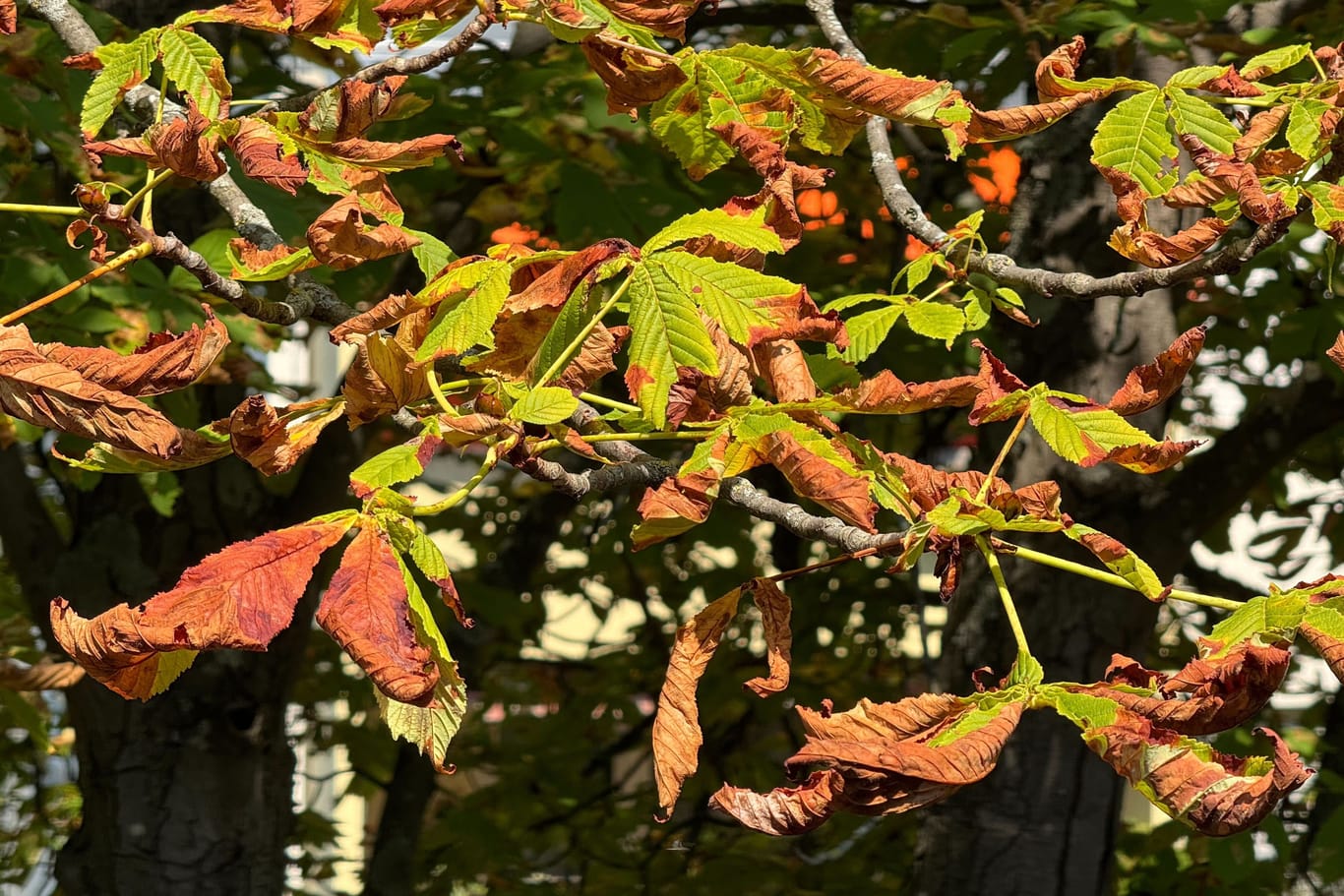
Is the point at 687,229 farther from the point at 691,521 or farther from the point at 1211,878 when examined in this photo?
the point at 1211,878

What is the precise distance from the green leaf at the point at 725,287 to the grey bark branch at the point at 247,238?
458 millimetres

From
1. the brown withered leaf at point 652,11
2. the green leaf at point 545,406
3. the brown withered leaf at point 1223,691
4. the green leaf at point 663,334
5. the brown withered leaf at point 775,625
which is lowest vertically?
the brown withered leaf at point 775,625

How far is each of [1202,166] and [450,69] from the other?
7.40ft

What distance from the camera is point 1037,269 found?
1.83 metres

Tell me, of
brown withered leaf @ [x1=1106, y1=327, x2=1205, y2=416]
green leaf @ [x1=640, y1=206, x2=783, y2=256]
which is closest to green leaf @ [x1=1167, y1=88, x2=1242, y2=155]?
brown withered leaf @ [x1=1106, y1=327, x2=1205, y2=416]

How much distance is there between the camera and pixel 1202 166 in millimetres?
1520

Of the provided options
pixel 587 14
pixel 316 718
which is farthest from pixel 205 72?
pixel 316 718

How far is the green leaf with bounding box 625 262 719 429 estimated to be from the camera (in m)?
1.20

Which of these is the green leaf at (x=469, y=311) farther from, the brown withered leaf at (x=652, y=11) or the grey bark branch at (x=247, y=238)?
the brown withered leaf at (x=652, y=11)

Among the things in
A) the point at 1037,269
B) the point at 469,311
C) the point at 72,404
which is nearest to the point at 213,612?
the point at 72,404

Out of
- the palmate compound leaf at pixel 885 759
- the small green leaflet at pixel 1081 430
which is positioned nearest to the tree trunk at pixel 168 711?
the small green leaflet at pixel 1081 430

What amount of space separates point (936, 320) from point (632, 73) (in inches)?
18.4

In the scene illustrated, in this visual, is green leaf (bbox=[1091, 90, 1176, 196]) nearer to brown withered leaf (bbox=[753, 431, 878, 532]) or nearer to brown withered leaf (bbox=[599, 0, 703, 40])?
brown withered leaf (bbox=[599, 0, 703, 40])

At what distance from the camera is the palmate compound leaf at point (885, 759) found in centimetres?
104
